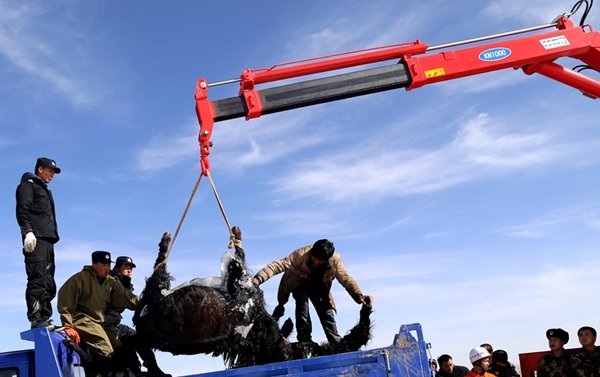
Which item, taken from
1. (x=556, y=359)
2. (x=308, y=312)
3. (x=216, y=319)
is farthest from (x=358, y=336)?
(x=556, y=359)

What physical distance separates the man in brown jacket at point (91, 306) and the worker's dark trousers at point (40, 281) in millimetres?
192

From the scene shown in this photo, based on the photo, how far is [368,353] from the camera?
504cm

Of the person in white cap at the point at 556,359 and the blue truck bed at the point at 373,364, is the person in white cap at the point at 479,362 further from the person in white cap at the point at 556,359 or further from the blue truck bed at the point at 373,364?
the blue truck bed at the point at 373,364

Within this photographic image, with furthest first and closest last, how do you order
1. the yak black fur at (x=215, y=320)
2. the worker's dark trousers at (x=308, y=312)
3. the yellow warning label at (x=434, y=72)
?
the yellow warning label at (x=434, y=72)
the worker's dark trousers at (x=308, y=312)
the yak black fur at (x=215, y=320)

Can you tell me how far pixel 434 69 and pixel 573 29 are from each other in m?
1.88

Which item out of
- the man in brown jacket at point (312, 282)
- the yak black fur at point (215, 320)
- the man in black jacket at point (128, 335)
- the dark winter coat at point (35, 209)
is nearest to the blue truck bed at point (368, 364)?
the yak black fur at point (215, 320)

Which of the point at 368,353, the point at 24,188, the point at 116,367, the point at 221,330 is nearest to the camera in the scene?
the point at 368,353

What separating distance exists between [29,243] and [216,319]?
237 centimetres

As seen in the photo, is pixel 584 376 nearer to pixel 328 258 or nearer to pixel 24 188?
pixel 328 258

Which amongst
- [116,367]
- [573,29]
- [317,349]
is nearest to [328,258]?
[317,349]

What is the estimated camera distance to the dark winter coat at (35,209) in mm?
6699

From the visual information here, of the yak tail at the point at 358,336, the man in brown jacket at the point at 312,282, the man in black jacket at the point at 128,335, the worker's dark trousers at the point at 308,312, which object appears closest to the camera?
the man in black jacket at the point at 128,335

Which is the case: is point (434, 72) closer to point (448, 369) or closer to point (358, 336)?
point (358, 336)

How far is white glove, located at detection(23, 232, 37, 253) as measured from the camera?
6.54m
